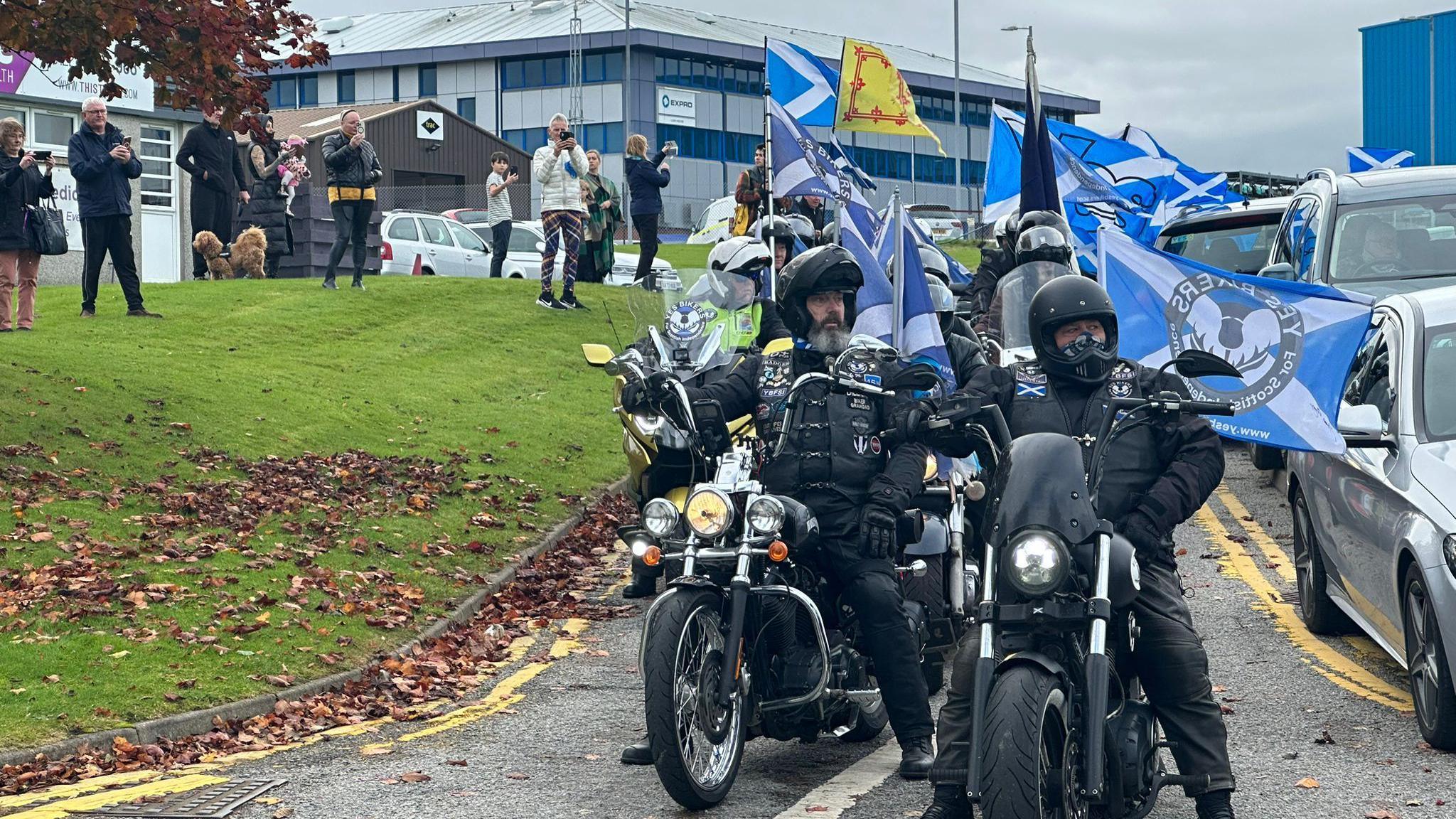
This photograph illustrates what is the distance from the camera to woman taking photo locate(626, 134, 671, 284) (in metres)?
24.5

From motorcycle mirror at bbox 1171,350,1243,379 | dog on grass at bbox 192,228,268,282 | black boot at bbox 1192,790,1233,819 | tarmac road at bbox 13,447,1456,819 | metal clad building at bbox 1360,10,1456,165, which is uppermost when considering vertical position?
metal clad building at bbox 1360,10,1456,165

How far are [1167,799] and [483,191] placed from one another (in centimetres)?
4610

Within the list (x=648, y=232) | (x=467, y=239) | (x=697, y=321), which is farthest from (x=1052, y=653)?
(x=467, y=239)

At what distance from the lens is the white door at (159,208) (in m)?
31.7

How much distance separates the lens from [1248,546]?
39.5 feet

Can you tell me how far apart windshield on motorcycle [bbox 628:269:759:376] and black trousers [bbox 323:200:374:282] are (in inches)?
536

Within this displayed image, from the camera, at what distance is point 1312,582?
9305mm

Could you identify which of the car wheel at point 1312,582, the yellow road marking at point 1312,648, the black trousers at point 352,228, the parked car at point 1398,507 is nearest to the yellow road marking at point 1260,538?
the yellow road marking at point 1312,648

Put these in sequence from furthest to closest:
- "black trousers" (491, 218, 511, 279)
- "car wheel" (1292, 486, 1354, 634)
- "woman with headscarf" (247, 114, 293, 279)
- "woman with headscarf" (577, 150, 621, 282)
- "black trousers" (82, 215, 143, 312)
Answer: "black trousers" (491, 218, 511, 279) < "woman with headscarf" (577, 150, 621, 282) < "woman with headscarf" (247, 114, 293, 279) < "black trousers" (82, 215, 143, 312) < "car wheel" (1292, 486, 1354, 634)

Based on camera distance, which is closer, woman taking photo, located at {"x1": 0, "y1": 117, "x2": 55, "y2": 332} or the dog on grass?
woman taking photo, located at {"x1": 0, "y1": 117, "x2": 55, "y2": 332}

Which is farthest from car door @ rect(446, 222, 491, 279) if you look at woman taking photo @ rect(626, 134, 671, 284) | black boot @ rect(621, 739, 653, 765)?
black boot @ rect(621, 739, 653, 765)

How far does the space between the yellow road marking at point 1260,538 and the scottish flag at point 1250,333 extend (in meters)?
2.79

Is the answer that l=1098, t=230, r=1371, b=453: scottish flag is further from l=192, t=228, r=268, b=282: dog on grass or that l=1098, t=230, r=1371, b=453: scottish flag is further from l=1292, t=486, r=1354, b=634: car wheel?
l=192, t=228, r=268, b=282: dog on grass

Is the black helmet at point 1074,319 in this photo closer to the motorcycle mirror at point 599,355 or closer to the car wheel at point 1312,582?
the motorcycle mirror at point 599,355
